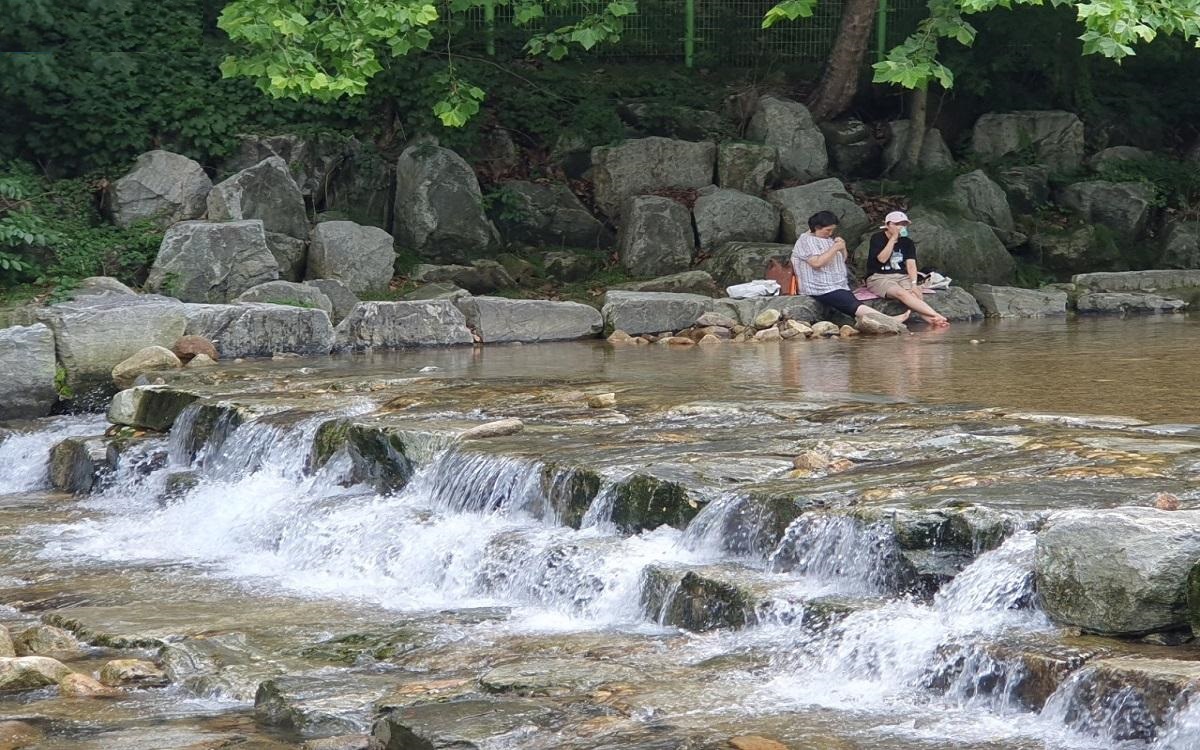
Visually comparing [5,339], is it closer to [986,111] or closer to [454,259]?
[454,259]

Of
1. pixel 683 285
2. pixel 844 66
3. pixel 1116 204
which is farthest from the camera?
pixel 844 66

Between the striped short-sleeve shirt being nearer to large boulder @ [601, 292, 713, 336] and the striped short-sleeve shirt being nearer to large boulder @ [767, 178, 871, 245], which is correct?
large boulder @ [601, 292, 713, 336]

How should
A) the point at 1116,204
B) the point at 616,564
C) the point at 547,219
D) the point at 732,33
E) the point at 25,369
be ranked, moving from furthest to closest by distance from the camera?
1. the point at 732,33
2. the point at 1116,204
3. the point at 547,219
4. the point at 25,369
5. the point at 616,564

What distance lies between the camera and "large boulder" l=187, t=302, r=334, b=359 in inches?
505

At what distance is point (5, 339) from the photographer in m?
11.6

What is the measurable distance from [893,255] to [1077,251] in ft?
13.0

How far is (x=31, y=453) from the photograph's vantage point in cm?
1094

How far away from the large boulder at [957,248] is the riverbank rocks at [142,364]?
7324 millimetres

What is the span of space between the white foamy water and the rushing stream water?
0.02m

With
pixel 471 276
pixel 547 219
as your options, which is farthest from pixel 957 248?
pixel 471 276

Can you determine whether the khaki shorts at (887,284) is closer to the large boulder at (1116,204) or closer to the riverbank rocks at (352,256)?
the large boulder at (1116,204)

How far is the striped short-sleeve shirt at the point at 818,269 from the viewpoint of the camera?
1455 cm

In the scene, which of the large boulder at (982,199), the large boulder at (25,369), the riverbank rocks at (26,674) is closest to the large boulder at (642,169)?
the large boulder at (982,199)

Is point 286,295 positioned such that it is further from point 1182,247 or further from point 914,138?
point 1182,247
